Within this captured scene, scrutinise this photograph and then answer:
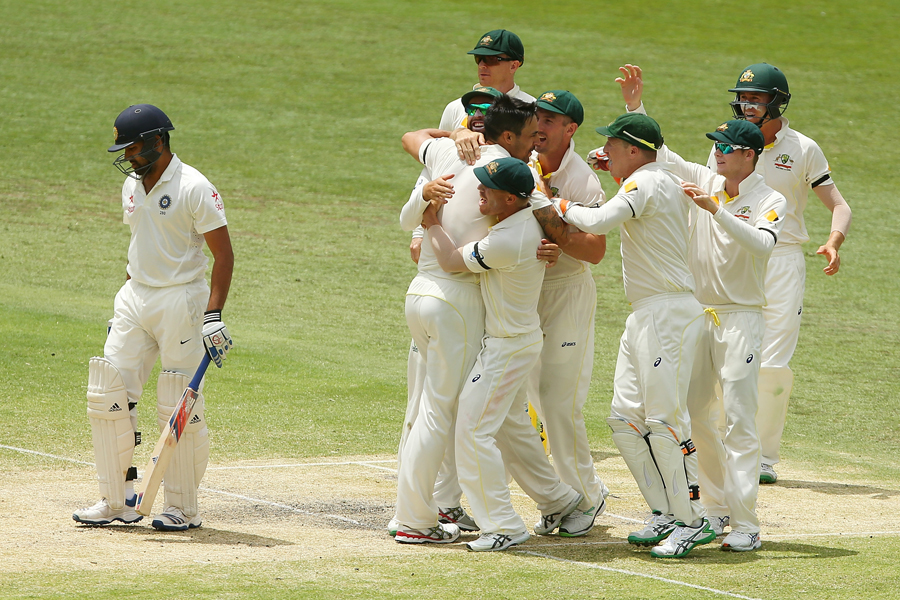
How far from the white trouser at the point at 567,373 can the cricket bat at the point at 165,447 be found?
1911 millimetres

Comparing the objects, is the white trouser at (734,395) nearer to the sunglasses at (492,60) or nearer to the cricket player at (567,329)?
the cricket player at (567,329)

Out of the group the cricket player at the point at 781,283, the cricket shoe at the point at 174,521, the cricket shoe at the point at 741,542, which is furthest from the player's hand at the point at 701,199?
the cricket shoe at the point at 174,521

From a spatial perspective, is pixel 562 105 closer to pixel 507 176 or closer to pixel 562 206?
pixel 562 206

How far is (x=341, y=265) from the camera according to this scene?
1586cm

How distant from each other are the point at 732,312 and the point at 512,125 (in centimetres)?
156

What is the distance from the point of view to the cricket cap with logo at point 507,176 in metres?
5.64

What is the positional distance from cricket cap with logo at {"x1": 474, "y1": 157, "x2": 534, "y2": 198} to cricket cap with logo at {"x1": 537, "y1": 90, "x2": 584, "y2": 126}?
697 mm

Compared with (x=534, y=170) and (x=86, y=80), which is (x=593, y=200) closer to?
(x=534, y=170)

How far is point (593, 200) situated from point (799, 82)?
73.3ft

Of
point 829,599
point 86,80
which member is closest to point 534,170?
point 829,599

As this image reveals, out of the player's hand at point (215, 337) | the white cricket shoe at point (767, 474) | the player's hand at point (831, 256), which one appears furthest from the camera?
the white cricket shoe at point (767, 474)

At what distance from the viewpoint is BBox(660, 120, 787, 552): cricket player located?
5.91 meters

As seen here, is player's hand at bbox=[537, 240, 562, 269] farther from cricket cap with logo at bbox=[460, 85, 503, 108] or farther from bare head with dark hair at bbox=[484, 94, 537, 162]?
cricket cap with logo at bbox=[460, 85, 503, 108]

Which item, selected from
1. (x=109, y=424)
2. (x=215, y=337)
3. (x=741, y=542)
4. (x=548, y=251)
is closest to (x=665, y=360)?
(x=548, y=251)
